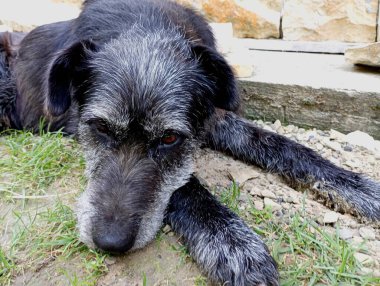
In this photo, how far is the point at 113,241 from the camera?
7.63 ft

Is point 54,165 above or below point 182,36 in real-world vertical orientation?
below

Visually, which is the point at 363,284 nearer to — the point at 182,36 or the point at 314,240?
the point at 314,240

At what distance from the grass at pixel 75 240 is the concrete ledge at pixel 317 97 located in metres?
1.53

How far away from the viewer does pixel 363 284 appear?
7.74 ft

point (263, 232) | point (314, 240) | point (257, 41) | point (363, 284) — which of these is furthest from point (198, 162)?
point (257, 41)

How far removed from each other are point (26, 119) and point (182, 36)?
2.05 meters

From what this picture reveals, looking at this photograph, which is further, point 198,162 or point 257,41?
point 257,41

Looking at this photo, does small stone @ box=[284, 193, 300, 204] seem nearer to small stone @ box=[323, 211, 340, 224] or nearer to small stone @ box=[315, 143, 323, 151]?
small stone @ box=[323, 211, 340, 224]

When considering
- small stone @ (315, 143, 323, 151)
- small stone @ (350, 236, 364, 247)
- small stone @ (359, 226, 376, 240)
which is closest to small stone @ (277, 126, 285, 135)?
small stone @ (315, 143, 323, 151)

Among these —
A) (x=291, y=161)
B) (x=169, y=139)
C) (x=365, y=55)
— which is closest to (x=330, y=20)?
(x=365, y=55)

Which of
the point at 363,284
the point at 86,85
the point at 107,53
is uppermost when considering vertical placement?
the point at 107,53

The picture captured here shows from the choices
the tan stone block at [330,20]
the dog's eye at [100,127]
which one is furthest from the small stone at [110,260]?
the tan stone block at [330,20]

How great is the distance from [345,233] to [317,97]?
6.05 ft

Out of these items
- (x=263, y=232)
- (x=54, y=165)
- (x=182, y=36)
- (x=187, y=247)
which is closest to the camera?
(x=187, y=247)
